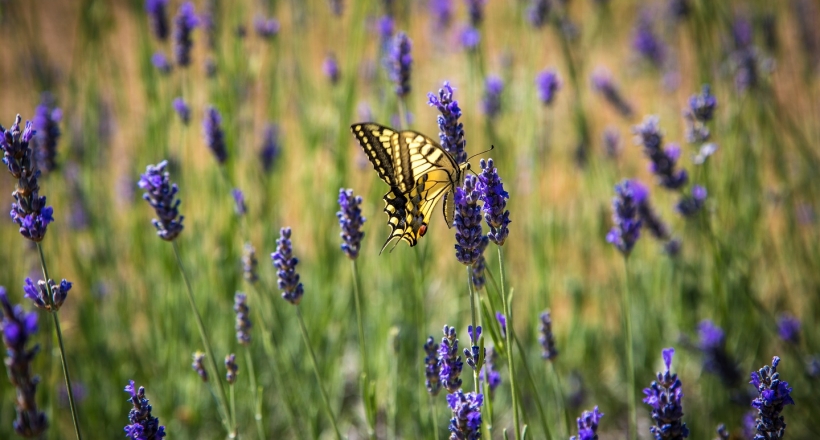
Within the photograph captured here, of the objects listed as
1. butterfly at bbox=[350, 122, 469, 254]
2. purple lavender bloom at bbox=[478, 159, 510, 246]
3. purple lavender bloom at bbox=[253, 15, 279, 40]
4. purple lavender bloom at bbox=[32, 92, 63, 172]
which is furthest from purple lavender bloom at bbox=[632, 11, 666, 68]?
purple lavender bloom at bbox=[32, 92, 63, 172]

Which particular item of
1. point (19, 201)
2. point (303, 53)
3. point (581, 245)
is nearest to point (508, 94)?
point (581, 245)

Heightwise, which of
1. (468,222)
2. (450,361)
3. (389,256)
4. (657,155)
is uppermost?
(389,256)

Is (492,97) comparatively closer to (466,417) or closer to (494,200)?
(494,200)

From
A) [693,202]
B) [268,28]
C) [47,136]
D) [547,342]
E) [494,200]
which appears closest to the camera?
[494,200]

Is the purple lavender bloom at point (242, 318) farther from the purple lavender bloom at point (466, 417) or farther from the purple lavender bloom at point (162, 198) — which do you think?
the purple lavender bloom at point (466, 417)

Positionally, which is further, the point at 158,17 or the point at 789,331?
the point at 158,17

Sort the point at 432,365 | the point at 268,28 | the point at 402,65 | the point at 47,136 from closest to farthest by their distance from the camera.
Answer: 1. the point at 432,365
2. the point at 402,65
3. the point at 47,136
4. the point at 268,28

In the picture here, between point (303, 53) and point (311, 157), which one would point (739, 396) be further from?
point (303, 53)

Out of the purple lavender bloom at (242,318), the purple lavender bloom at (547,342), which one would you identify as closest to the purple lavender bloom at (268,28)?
Answer: the purple lavender bloom at (242,318)

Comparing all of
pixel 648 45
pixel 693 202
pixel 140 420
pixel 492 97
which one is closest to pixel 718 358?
pixel 693 202
